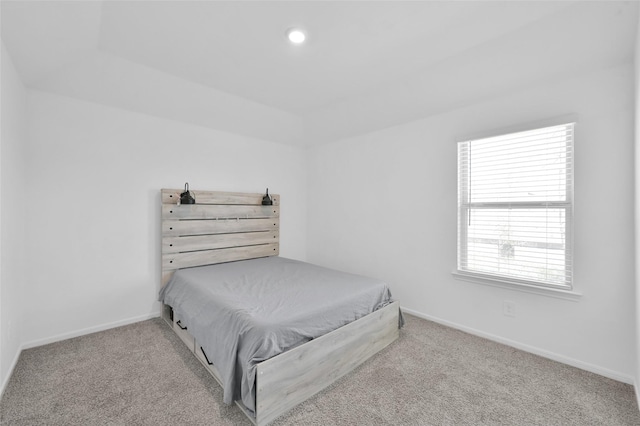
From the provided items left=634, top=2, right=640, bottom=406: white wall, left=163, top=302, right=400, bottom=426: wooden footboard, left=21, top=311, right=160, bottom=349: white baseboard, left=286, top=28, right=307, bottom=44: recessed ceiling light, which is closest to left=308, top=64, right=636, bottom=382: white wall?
left=634, top=2, right=640, bottom=406: white wall

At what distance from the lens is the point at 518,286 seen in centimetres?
244

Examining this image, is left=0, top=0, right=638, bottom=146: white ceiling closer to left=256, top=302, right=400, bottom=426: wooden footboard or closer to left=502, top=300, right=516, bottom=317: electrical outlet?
left=502, top=300, right=516, bottom=317: electrical outlet

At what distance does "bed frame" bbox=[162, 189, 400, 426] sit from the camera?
64.7 inches

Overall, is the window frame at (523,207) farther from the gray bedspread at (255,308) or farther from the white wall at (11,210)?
the white wall at (11,210)

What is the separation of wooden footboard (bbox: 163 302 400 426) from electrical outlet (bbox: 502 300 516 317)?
3.27ft

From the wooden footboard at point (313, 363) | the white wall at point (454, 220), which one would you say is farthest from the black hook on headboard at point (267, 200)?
the wooden footboard at point (313, 363)

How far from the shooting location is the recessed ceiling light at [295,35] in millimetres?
2057

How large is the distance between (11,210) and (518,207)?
3966 millimetres

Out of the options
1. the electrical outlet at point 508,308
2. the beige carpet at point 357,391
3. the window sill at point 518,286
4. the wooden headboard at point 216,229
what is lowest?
the beige carpet at point 357,391

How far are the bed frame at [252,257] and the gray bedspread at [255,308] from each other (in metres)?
0.07

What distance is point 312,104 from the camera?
3449 mm

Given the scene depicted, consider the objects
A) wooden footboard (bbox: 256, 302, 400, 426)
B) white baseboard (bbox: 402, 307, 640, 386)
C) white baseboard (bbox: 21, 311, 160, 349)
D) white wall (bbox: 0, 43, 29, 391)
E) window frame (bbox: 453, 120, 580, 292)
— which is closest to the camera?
wooden footboard (bbox: 256, 302, 400, 426)

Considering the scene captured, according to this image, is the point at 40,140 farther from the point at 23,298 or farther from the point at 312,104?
the point at 312,104

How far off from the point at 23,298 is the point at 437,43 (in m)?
3.97
